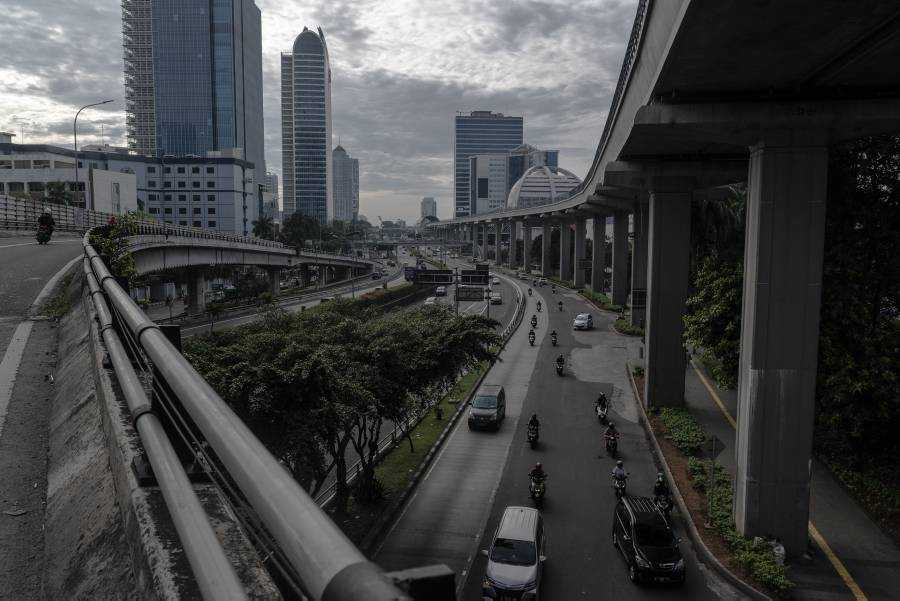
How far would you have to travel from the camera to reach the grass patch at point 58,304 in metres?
10.5

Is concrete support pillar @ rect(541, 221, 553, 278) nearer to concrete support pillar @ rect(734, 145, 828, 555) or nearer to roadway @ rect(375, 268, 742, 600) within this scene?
roadway @ rect(375, 268, 742, 600)

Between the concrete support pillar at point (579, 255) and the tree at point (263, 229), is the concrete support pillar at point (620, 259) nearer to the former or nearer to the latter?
the concrete support pillar at point (579, 255)

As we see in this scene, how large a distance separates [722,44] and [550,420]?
18.4 metres

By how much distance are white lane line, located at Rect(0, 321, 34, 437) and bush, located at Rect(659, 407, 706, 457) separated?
65.0ft

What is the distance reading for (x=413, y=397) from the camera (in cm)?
1880

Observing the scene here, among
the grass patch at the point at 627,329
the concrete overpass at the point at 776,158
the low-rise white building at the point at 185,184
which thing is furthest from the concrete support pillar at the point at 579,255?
the low-rise white building at the point at 185,184

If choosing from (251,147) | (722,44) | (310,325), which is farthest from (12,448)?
(251,147)

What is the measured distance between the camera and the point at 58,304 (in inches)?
438

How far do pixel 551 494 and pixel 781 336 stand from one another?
26.6ft

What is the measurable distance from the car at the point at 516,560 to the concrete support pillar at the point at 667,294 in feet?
48.6

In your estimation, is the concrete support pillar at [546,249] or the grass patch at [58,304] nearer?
the grass patch at [58,304]

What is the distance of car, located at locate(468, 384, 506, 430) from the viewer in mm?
25578

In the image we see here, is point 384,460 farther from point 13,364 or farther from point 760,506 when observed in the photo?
point 13,364

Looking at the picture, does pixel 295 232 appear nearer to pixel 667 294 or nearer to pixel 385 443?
pixel 667 294
